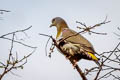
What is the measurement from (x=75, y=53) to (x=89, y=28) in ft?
7.91

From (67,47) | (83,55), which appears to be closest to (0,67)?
(67,47)

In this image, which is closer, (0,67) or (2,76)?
(2,76)

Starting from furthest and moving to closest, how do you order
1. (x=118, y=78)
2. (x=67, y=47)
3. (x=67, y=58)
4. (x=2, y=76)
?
(x=67, y=47) → (x=67, y=58) → (x=118, y=78) → (x=2, y=76)

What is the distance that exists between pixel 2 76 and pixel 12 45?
68 cm

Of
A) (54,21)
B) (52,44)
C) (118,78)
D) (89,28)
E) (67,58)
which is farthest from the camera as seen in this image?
(54,21)

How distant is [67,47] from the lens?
14.5ft

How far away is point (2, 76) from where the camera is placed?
84.7 inches

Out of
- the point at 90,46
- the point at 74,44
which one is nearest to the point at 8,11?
the point at 74,44

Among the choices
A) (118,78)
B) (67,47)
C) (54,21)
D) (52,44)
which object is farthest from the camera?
(54,21)

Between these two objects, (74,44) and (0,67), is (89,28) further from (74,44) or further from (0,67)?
(74,44)

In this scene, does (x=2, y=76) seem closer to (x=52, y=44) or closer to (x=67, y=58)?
(x=52, y=44)

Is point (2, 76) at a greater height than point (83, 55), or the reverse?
point (2, 76)

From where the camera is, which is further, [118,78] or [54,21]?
[54,21]

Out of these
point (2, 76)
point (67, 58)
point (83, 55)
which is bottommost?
point (83, 55)
